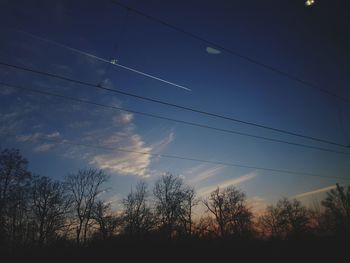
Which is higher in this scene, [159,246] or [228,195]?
[228,195]

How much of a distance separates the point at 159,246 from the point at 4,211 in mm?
25376

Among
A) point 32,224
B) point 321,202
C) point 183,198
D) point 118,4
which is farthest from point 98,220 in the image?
point 321,202

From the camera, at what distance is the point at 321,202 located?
64125mm

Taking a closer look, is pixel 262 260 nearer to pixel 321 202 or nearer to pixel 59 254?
pixel 59 254

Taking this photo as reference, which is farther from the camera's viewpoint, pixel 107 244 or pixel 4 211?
pixel 4 211

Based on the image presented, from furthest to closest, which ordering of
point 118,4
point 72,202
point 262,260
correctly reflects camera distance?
1. point 72,202
2. point 262,260
3. point 118,4

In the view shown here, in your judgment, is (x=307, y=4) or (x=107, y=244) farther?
(x=307, y=4)

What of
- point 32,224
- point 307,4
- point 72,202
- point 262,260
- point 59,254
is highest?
point 307,4

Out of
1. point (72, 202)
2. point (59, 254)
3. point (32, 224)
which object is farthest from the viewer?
point (72, 202)

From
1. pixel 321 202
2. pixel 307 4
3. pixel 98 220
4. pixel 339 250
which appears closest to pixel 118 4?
pixel 307 4

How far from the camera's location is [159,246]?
29.8 feet

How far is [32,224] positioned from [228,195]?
37810mm

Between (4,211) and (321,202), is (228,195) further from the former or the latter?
(4,211)

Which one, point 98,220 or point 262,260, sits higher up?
point 98,220
